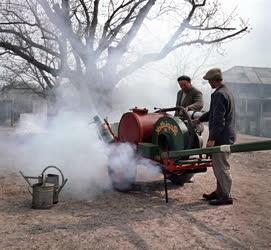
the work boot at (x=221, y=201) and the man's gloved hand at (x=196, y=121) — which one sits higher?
the man's gloved hand at (x=196, y=121)

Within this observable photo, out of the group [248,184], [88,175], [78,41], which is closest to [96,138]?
[88,175]

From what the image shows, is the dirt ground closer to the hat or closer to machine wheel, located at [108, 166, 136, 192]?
machine wheel, located at [108, 166, 136, 192]

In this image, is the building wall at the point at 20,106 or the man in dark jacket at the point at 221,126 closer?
the man in dark jacket at the point at 221,126

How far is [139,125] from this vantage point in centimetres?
614

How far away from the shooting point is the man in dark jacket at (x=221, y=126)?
18.2 ft

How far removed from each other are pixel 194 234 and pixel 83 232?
1.24 meters

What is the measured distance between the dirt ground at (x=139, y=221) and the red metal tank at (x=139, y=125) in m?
0.91

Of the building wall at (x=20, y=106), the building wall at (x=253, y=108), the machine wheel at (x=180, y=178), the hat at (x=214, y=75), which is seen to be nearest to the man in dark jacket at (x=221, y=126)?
the hat at (x=214, y=75)

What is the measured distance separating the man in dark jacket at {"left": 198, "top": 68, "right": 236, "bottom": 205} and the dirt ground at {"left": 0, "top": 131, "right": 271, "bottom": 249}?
0.31 meters

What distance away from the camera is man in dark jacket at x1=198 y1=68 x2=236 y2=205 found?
554cm

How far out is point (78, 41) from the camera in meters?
12.8

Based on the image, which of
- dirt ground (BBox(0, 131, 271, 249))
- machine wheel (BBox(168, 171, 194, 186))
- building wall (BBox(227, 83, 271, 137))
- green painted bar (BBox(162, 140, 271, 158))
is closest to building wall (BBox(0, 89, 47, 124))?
building wall (BBox(227, 83, 271, 137))

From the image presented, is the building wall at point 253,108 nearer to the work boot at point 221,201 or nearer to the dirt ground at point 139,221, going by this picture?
the dirt ground at point 139,221

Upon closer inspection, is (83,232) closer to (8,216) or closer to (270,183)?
(8,216)
